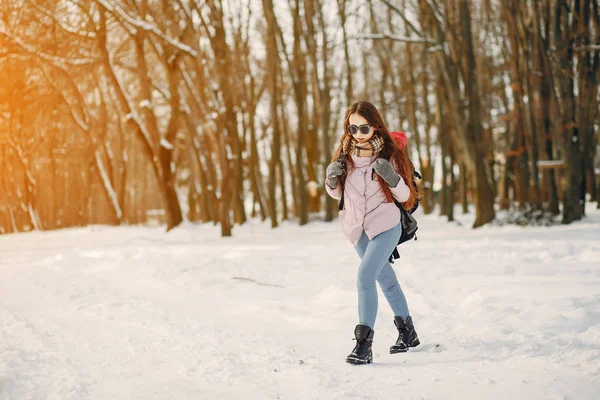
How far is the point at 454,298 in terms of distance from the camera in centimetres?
668

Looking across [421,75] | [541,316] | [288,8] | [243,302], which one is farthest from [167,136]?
[541,316]

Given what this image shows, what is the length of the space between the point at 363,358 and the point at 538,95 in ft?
47.3

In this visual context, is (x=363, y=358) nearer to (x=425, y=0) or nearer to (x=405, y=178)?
(x=405, y=178)

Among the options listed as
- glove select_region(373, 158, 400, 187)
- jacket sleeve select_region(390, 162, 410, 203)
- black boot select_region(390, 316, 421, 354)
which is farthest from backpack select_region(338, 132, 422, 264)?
Answer: black boot select_region(390, 316, 421, 354)

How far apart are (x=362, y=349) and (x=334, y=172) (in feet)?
4.10

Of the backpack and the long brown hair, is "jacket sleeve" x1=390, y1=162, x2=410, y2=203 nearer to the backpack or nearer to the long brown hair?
the long brown hair

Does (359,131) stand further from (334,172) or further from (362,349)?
(362,349)

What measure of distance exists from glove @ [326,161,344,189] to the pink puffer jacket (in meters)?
0.04

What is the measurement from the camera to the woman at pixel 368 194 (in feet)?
14.3

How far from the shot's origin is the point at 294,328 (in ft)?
18.7

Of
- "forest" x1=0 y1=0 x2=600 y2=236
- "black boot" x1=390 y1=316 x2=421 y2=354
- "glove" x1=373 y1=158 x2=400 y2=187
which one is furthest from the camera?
"forest" x1=0 y1=0 x2=600 y2=236

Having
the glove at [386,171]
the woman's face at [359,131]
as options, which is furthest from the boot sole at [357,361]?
the woman's face at [359,131]

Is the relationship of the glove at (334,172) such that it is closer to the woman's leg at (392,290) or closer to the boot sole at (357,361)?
the woman's leg at (392,290)

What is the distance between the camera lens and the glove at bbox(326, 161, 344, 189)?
4.36 m
